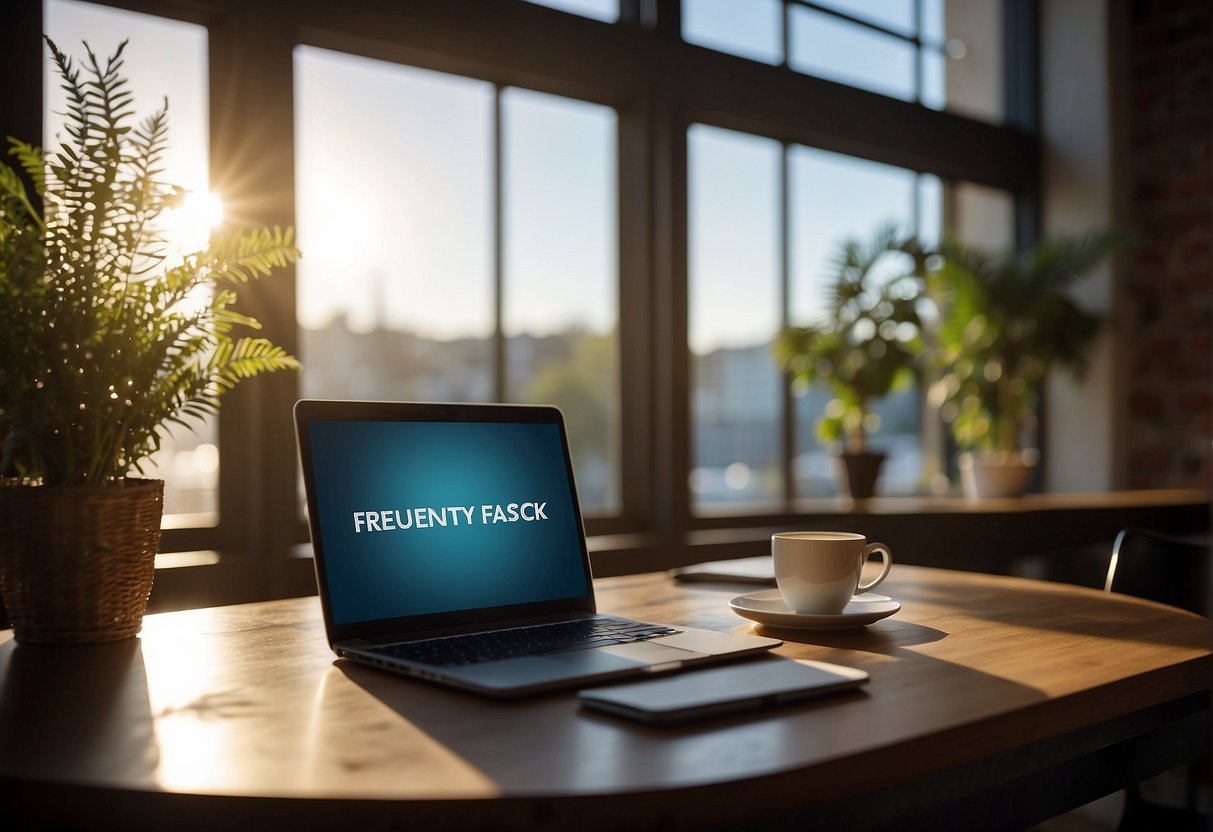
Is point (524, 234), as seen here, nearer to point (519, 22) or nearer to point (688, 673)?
point (519, 22)

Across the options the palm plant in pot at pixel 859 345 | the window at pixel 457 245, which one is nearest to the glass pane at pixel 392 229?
the window at pixel 457 245

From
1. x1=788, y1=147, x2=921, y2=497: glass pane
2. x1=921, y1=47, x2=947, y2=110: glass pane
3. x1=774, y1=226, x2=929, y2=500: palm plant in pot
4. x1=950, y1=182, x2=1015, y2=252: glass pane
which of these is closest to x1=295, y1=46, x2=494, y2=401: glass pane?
x1=774, y1=226, x2=929, y2=500: palm plant in pot

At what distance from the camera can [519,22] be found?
3.11 metres

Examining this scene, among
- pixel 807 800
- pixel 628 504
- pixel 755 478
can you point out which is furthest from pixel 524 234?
pixel 807 800

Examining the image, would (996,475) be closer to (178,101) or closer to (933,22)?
(933,22)

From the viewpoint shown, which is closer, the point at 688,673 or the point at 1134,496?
the point at 688,673

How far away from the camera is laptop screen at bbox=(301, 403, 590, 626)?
112cm

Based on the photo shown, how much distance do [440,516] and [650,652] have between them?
0.31 meters

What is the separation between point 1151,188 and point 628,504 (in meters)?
2.85

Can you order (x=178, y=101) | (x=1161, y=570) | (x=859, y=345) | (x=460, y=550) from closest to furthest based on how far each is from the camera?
(x=460, y=550) → (x=1161, y=570) → (x=178, y=101) → (x=859, y=345)

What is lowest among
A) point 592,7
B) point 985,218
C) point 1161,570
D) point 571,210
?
point 1161,570

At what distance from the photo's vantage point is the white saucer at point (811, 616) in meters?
1.17

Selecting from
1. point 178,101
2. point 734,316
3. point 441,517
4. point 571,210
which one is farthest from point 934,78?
point 441,517

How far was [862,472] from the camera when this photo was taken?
12.3 feet
